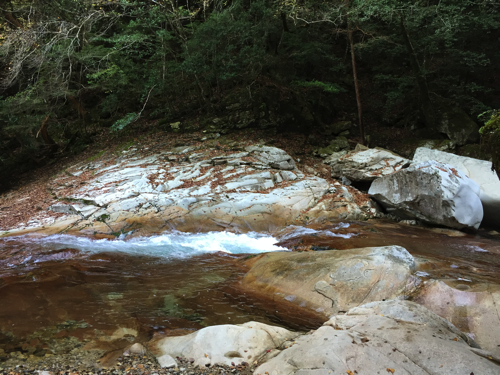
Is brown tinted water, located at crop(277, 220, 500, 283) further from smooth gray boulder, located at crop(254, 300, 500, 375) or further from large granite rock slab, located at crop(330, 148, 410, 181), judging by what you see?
large granite rock slab, located at crop(330, 148, 410, 181)

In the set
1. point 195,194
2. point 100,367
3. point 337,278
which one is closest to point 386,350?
point 337,278

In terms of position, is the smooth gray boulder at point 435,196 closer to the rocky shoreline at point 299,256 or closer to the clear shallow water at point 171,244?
the rocky shoreline at point 299,256

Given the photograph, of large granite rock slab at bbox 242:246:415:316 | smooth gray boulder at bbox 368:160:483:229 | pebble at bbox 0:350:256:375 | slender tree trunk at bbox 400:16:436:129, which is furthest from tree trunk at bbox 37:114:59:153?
slender tree trunk at bbox 400:16:436:129

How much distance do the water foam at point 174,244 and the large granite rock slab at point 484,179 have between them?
727 cm

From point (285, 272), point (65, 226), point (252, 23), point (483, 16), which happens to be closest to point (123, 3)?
point (252, 23)

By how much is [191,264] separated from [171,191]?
4532 mm

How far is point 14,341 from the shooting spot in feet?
13.0

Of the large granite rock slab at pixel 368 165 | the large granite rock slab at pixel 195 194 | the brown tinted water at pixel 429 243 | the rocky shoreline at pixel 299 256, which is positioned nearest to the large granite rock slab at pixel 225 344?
the rocky shoreline at pixel 299 256

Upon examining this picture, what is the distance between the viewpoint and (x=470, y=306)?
4496 mm

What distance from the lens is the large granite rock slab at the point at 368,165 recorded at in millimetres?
12570

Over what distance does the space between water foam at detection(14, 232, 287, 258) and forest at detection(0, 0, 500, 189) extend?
796 centimetres

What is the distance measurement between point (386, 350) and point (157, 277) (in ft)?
15.6

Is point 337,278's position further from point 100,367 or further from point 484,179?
point 484,179

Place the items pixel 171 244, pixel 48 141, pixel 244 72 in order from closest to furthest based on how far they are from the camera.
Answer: pixel 171 244
pixel 244 72
pixel 48 141
